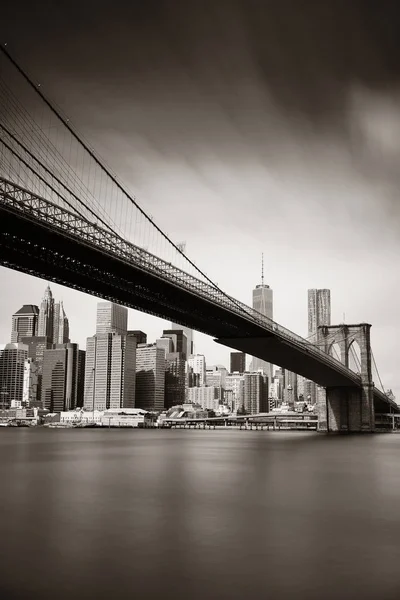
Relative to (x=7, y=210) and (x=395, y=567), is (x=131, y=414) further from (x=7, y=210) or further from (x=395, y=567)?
(x=395, y=567)

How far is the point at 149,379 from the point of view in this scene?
586 ft

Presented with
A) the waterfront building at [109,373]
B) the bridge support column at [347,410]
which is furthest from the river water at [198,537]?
the waterfront building at [109,373]

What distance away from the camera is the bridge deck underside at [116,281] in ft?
87.6

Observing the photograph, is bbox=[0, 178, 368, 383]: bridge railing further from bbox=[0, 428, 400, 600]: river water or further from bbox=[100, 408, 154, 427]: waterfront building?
bbox=[100, 408, 154, 427]: waterfront building

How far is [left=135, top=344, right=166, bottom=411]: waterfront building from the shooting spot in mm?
175875

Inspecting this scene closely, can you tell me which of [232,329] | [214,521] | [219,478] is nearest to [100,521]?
[214,521]

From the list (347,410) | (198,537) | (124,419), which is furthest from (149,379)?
(198,537)

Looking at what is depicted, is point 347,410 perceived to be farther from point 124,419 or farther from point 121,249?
point 124,419

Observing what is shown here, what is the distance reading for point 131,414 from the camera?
413ft

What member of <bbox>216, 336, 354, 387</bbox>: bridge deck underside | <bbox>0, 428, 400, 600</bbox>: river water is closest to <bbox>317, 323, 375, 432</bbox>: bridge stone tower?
<bbox>216, 336, 354, 387</bbox>: bridge deck underside

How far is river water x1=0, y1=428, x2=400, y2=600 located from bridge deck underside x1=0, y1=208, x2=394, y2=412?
11.2 meters

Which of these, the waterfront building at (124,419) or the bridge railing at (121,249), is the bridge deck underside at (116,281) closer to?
the bridge railing at (121,249)

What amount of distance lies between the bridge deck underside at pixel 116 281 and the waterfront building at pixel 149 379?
419ft

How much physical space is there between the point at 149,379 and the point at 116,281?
5784 inches
